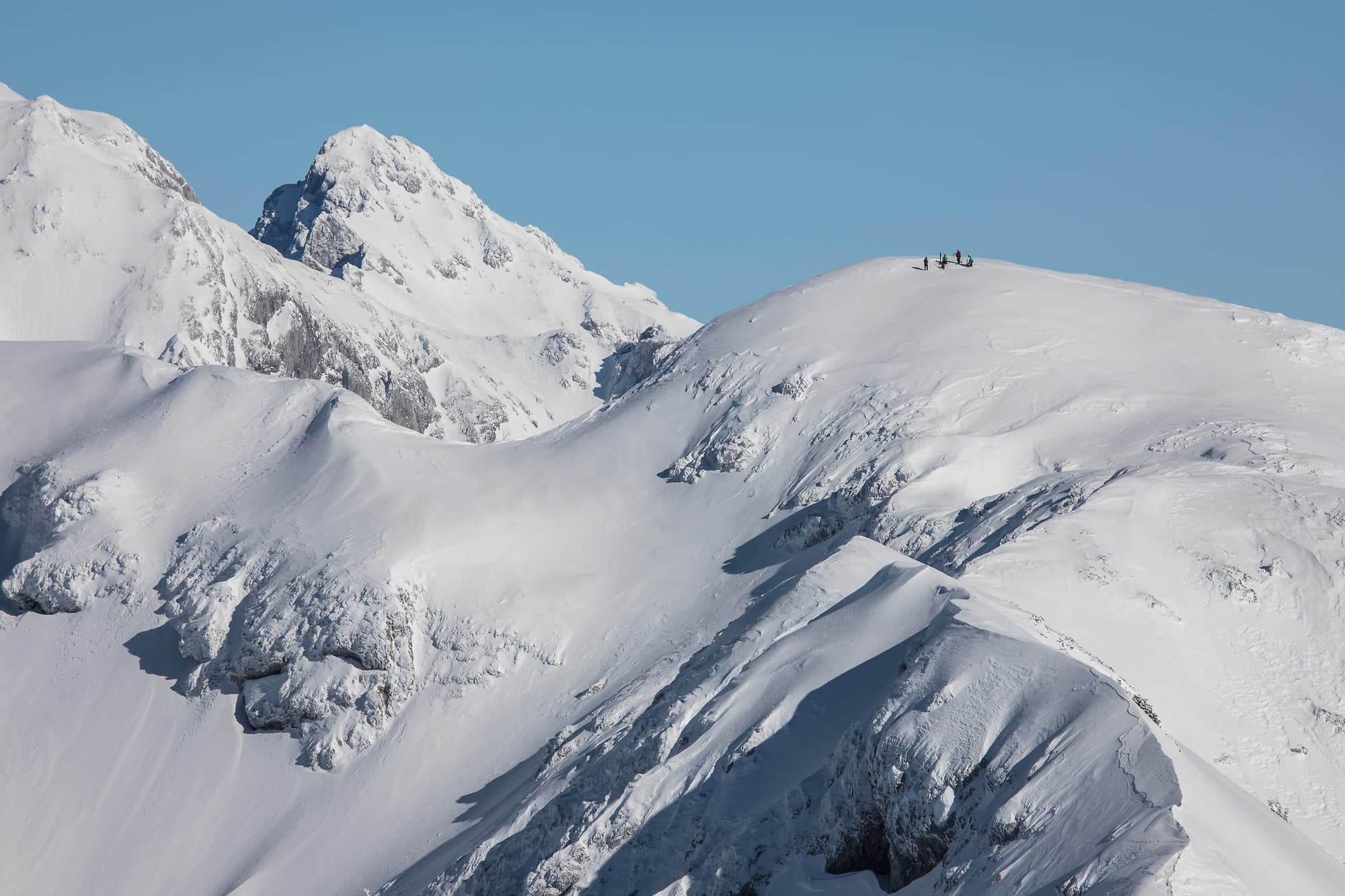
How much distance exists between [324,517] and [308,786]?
12.0 metres

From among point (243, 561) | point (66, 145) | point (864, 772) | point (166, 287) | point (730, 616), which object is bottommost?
point (864, 772)

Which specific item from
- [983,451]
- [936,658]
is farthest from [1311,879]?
[983,451]

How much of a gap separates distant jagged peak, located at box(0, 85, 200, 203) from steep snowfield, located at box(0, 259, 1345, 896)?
48.7m

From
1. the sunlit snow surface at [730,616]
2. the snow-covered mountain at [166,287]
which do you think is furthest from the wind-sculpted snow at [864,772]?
the snow-covered mountain at [166,287]

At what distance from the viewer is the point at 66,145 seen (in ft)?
399

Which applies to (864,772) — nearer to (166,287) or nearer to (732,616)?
(732,616)

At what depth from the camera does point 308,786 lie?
5103 centimetres

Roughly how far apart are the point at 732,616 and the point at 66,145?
326ft

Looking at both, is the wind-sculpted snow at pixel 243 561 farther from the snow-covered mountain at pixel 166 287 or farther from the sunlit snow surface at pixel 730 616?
the snow-covered mountain at pixel 166 287

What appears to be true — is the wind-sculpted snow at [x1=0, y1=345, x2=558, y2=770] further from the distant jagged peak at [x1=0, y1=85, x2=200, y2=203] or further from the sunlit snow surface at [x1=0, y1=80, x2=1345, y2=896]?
the distant jagged peak at [x1=0, y1=85, x2=200, y2=203]

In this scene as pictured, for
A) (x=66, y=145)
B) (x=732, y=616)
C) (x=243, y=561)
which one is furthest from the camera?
(x=66, y=145)

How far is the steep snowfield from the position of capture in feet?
71.9

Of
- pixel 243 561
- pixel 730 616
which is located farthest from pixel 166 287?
pixel 730 616

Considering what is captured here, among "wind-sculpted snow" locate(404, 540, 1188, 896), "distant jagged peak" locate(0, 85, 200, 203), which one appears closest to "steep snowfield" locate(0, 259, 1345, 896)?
"wind-sculpted snow" locate(404, 540, 1188, 896)
